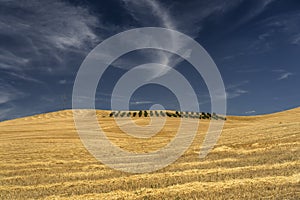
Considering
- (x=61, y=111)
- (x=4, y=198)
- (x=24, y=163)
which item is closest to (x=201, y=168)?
(x=4, y=198)

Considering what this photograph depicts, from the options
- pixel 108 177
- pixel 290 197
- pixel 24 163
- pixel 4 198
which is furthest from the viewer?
pixel 24 163

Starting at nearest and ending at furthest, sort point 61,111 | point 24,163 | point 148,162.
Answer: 1. point 148,162
2. point 24,163
3. point 61,111

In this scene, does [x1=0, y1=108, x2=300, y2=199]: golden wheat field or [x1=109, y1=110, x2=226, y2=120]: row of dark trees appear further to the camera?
[x1=109, y1=110, x2=226, y2=120]: row of dark trees

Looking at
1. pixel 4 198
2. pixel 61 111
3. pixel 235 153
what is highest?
pixel 61 111

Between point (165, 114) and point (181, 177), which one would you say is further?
point (165, 114)

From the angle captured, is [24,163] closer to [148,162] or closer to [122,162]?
[122,162]

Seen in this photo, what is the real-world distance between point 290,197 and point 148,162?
15340 millimetres

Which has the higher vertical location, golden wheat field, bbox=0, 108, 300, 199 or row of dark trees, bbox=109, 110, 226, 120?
row of dark trees, bbox=109, 110, 226, 120

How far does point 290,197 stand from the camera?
Result: 14820mm

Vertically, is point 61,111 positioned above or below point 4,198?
above

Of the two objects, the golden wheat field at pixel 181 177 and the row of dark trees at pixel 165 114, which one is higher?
the row of dark trees at pixel 165 114

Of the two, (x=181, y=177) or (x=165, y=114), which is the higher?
A: (x=165, y=114)

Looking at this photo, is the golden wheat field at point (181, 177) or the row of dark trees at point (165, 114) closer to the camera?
the golden wheat field at point (181, 177)

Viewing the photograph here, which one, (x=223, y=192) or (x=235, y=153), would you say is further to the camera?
(x=235, y=153)
